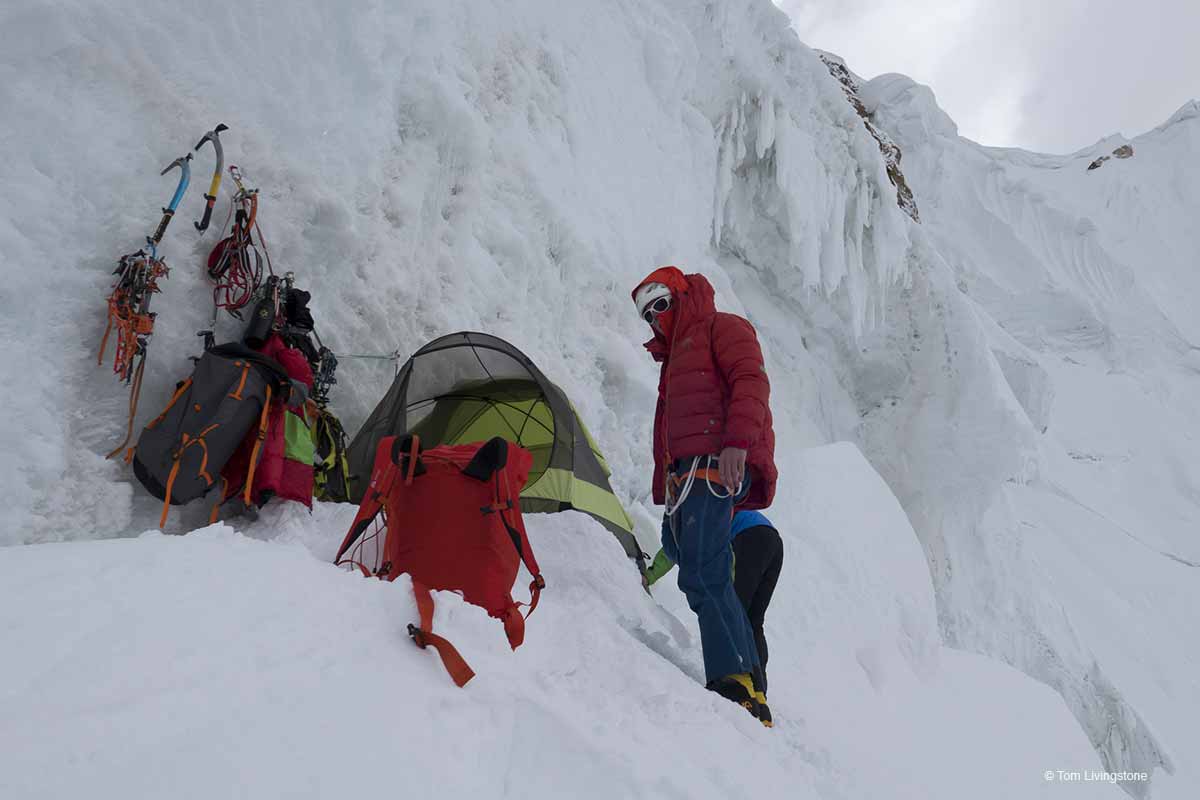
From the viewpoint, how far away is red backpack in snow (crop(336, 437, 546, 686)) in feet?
7.72

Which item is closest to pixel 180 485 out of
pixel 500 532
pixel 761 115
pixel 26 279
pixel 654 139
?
pixel 26 279

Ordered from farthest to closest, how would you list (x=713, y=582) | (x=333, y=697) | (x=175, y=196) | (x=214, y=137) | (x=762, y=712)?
(x=214, y=137)
(x=175, y=196)
(x=713, y=582)
(x=762, y=712)
(x=333, y=697)

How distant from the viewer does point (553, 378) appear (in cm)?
468

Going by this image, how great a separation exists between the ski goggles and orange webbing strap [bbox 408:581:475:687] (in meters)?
1.53

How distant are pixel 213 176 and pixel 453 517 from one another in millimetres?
2014

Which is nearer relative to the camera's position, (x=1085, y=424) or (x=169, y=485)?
(x=169, y=485)

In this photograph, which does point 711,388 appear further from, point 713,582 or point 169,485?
point 169,485

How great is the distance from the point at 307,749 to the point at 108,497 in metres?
2.05

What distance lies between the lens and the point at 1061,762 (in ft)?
14.6

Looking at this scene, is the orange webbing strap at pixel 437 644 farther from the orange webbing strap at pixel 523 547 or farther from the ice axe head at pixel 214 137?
the ice axe head at pixel 214 137

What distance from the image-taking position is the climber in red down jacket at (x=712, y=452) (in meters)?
2.36

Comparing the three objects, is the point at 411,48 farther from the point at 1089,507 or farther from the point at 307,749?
the point at 1089,507

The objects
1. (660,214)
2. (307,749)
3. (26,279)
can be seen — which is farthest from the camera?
(660,214)

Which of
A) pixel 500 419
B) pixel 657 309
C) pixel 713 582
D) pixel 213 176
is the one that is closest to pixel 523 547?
pixel 713 582
